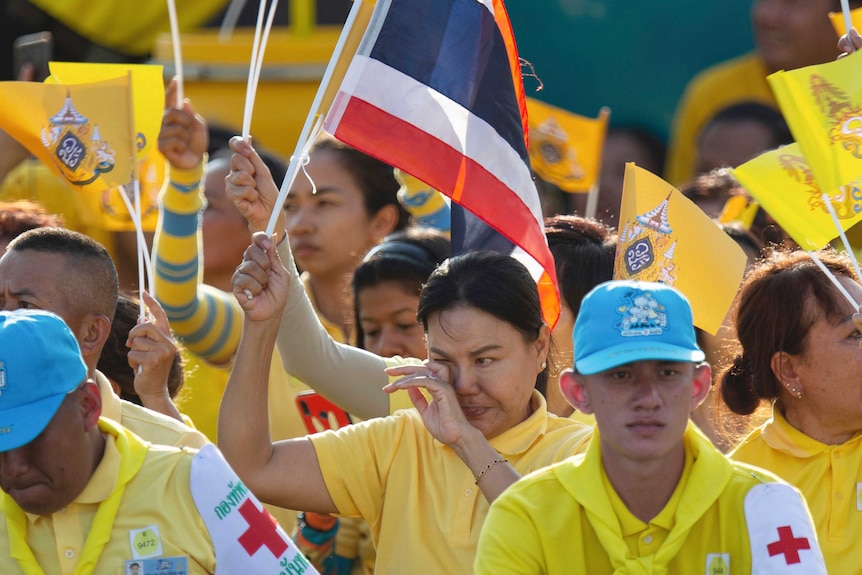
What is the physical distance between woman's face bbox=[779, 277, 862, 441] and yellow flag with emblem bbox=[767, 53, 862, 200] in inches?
13.4

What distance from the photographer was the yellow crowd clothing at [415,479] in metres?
3.75

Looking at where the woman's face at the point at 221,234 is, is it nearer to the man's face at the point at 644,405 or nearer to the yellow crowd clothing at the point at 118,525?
the yellow crowd clothing at the point at 118,525

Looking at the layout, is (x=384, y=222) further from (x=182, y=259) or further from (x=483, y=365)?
(x=483, y=365)

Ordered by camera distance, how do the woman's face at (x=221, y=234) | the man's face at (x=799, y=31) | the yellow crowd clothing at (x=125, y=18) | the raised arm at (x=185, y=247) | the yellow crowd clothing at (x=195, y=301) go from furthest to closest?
the yellow crowd clothing at (x=125, y=18) < the man's face at (x=799, y=31) < the woman's face at (x=221, y=234) < the yellow crowd clothing at (x=195, y=301) < the raised arm at (x=185, y=247)

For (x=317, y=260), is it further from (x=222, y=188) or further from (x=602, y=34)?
(x=602, y=34)

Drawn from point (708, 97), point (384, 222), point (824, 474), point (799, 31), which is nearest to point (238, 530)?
point (824, 474)

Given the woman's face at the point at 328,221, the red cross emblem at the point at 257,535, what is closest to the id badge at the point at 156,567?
the red cross emblem at the point at 257,535

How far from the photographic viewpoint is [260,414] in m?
3.88

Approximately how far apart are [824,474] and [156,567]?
1.79 m

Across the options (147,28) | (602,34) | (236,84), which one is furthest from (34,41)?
(602,34)

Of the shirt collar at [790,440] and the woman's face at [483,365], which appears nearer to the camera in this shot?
the woman's face at [483,365]

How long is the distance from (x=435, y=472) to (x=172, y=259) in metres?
1.45

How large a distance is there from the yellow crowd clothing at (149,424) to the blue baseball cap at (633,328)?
3.62ft

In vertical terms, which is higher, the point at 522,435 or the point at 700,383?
the point at 700,383
